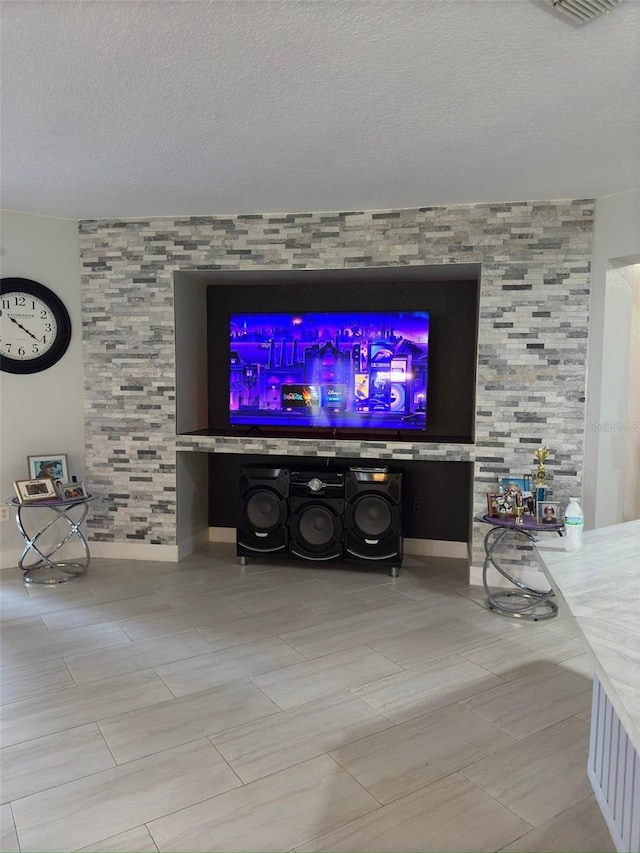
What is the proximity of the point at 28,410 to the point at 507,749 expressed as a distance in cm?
361

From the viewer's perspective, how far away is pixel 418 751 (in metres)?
2.22

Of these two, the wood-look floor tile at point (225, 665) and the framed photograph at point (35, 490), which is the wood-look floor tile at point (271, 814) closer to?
the wood-look floor tile at point (225, 665)

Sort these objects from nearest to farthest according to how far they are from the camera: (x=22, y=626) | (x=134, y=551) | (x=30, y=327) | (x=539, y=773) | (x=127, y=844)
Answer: (x=127, y=844), (x=539, y=773), (x=22, y=626), (x=30, y=327), (x=134, y=551)

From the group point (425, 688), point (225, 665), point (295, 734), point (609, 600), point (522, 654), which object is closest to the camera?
point (609, 600)

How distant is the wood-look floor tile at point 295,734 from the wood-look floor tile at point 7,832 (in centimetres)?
68

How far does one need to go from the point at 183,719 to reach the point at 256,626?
923 mm

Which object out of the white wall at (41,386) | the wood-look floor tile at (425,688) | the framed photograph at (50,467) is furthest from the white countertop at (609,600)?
the white wall at (41,386)

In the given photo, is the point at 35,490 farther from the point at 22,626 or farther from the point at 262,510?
the point at 262,510

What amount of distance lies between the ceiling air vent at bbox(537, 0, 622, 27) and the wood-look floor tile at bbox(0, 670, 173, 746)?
284 cm

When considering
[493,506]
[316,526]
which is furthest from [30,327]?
[493,506]

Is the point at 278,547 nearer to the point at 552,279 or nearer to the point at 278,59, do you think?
the point at 552,279

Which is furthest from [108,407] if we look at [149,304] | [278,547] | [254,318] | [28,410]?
[278,547]

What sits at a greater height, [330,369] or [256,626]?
[330,369]

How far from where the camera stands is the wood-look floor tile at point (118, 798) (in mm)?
1823
